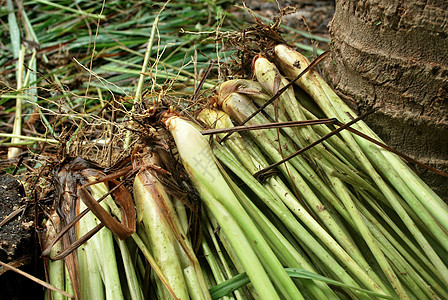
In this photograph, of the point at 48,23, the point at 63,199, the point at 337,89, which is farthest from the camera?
the point at 48,23

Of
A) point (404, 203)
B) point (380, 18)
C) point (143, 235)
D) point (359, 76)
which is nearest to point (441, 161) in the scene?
point (404, 203)

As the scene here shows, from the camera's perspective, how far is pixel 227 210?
99 centimetres

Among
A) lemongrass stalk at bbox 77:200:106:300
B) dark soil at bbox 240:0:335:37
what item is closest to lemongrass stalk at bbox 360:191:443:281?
lemongrass stalk at bbox 77:200:106:300

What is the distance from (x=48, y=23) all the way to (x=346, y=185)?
2478 mm

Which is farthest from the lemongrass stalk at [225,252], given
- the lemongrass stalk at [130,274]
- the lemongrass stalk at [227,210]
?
the lemongrass stalk at [130,274]

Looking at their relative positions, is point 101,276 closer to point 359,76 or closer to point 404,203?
point 404,203

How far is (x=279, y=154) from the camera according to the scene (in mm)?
1283

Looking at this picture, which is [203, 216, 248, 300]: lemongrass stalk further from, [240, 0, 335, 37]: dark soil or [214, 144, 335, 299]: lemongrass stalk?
[240, 0, 335, 37]: dark soil

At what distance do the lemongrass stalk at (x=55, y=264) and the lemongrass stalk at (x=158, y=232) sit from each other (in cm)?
27

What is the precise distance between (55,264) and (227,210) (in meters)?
0.54

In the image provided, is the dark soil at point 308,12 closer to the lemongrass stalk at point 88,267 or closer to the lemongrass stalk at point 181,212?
the lemongrass stalk at point 181,212

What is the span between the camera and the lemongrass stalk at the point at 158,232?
3.39 ft

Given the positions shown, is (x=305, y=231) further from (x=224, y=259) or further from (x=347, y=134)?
(x=347, y=134)

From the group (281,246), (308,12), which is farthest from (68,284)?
(308,12)
